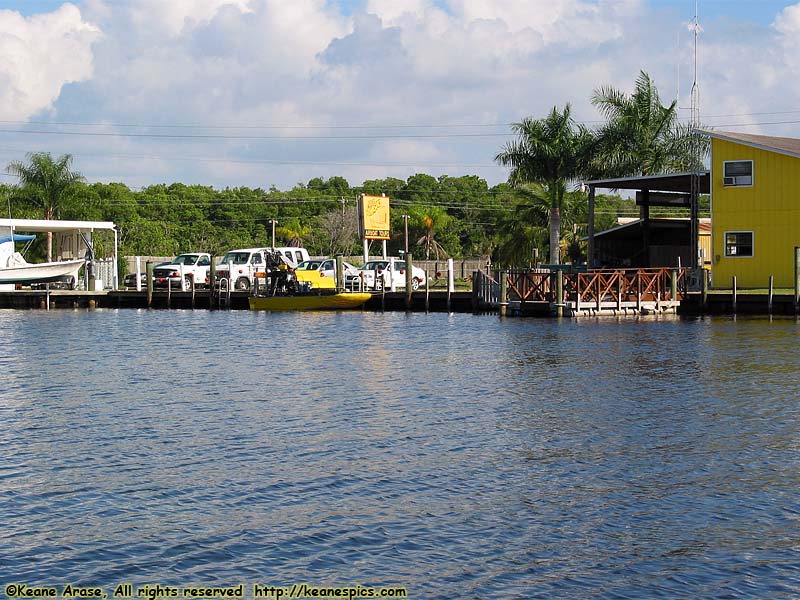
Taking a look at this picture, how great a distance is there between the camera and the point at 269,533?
1280 cm

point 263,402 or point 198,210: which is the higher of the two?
point 198,210

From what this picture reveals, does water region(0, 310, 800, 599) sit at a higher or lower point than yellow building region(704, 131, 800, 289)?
lower

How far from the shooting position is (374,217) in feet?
203

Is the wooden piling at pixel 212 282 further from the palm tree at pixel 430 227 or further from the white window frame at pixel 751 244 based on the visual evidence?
the palm tree at pixel 430 227

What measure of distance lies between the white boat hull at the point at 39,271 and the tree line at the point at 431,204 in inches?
389

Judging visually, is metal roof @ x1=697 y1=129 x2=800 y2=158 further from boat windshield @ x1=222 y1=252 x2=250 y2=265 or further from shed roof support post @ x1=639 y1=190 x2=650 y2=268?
boat windshield @ x1=222 y1=252 x2=250 y2=265

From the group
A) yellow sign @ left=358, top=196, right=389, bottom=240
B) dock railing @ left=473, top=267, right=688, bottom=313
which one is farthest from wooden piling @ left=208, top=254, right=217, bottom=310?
dock railing @ left=473, top=267, right=688, bottom=313

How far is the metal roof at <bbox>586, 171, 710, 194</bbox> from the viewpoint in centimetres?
4819

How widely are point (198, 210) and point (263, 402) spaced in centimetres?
9143

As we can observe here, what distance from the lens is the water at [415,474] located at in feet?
38.2

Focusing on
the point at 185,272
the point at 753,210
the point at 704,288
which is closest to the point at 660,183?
the point at 753,210

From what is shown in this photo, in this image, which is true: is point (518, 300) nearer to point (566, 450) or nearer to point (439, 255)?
point (566, 450)

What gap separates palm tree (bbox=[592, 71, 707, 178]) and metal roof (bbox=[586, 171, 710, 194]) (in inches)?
299

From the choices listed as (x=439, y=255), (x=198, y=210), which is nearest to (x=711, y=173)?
(x=439, y=255)
